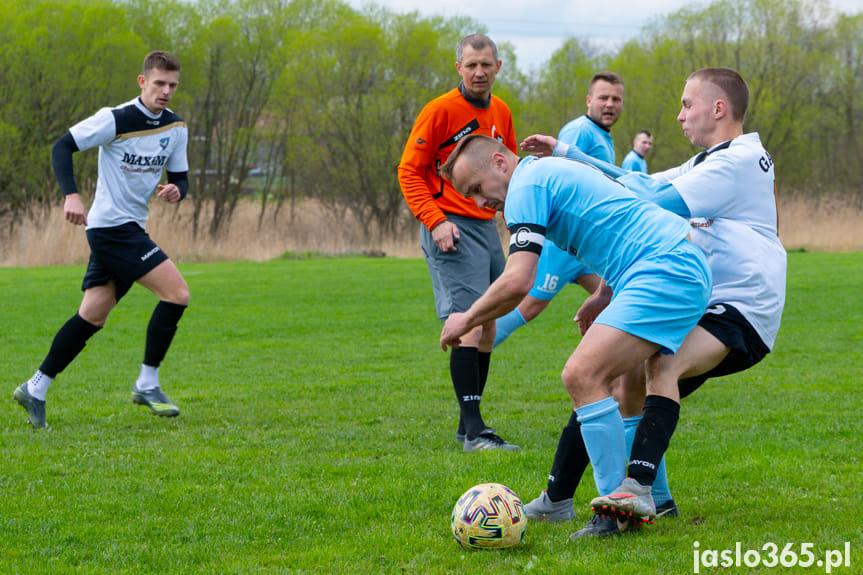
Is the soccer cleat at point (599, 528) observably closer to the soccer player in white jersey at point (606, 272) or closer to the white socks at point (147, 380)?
the soccer player in white jersey at point (606, 272)

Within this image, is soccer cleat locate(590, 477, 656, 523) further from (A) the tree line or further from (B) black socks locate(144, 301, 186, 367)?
(A) the tree line

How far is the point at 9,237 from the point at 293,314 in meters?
15.2

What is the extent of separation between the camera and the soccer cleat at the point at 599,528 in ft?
12.5

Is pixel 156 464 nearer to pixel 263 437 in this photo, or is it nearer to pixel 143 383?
pixel 263 437

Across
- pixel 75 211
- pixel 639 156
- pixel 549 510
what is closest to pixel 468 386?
pixel 549 510

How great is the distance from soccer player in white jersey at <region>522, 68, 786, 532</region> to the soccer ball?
51 cm

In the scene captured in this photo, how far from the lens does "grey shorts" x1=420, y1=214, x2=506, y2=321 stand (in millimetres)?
5926

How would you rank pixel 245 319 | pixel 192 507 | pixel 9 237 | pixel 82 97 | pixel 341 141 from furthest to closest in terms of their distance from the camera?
pixel 341 141 → pixel 82 97 → pixel 9 237 → pixel 245 319 → pixel 192 507

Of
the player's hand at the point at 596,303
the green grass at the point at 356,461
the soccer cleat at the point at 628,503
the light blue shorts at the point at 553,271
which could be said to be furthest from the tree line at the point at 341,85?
the soccer cleat at the point at 628,503

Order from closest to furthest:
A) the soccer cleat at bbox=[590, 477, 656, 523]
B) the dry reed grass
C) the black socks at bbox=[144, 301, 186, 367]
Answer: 1. the soccer cleat at bbox=[590, 477, 656, 523]
2. the black socks at bbox=[144, 301, 186, 367]
3. the dry reed grass

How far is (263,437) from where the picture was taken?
6.06 meters

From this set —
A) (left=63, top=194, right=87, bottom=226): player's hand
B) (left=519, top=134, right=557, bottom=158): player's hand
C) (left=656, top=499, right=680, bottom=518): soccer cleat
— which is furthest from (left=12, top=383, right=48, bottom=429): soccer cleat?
(left=656, top=499, right=680, bottom=518): soccer cleat

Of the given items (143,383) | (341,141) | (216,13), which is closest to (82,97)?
(216,13)

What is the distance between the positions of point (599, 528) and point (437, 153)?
299 cm
